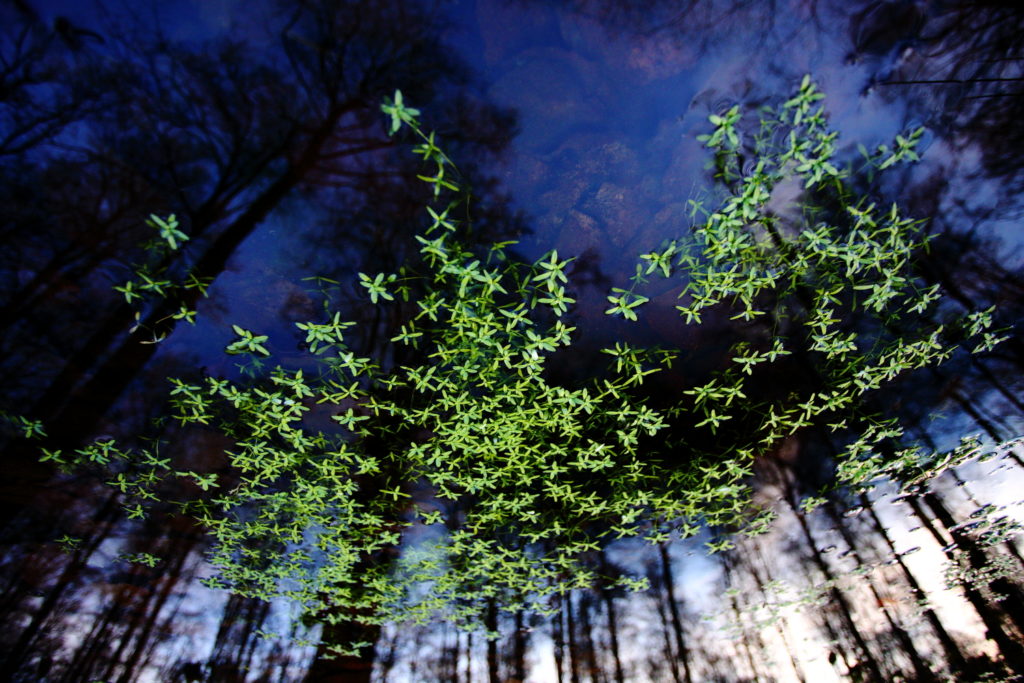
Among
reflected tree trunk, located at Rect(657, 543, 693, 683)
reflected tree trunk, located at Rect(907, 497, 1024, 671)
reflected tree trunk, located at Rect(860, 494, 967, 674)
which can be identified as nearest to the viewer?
reflected tree trunk, located at Rect(860, 494, 967, 674)

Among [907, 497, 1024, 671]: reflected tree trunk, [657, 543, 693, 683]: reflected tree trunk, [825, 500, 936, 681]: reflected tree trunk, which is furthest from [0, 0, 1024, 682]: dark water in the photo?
[907, 497, 1024, 671]: reflected tree trunk

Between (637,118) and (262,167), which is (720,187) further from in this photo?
(262,167)

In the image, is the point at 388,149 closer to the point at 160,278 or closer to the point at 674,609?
the point at 160,278

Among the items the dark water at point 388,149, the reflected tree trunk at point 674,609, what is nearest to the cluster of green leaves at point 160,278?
the dark water at point 388,149

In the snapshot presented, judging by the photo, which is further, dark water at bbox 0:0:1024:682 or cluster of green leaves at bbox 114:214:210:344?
cluster of green leaves at bbox 114:214:210:344

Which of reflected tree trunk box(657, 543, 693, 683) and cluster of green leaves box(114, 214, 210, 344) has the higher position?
cluster of green leaves box(114, 214, 210, 344)

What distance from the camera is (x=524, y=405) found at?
2844 millimetres

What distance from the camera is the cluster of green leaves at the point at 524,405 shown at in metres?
2.15

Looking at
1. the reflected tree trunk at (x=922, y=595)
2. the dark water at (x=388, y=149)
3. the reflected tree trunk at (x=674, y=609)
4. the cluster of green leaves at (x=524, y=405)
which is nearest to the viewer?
the dark water at (x=388, y=149)

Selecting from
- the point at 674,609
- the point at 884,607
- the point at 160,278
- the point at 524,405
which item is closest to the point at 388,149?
the point at 160,278

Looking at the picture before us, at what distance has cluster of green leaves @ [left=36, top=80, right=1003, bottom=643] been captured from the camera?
215 centimetres

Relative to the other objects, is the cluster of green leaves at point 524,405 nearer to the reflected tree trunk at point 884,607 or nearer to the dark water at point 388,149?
the dark water at point 388,149

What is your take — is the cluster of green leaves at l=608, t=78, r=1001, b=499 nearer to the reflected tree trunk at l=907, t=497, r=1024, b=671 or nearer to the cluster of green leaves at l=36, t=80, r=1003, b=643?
the cluster of green leaves at l=36, t=80, r=1003, b=643

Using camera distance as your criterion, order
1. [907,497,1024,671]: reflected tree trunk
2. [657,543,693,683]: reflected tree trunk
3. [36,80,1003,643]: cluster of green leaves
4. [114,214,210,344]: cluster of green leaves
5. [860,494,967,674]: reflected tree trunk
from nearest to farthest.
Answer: [114,214,210,344]: cluster of green leaves, [36,80,1003,643]: cluster of green leaves, [860,494,967,674]: reflected tree trunk, [657,543,693,683]: reflected tree trunk, [907,497,1024,671]: reflected tree trunk
